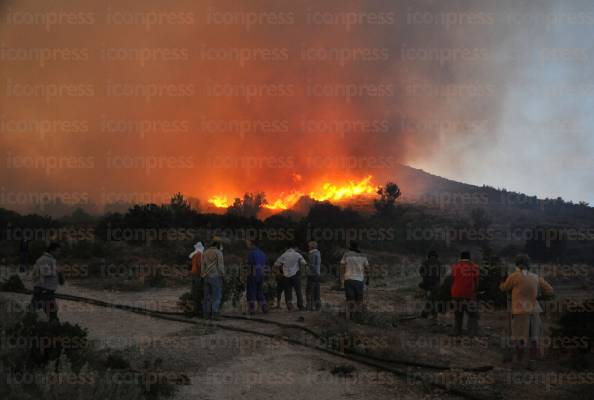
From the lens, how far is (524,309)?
973cm

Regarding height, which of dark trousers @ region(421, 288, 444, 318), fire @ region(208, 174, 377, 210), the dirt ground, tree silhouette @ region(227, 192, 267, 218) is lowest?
the dirt ground

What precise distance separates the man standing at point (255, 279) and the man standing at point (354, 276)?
256 cm

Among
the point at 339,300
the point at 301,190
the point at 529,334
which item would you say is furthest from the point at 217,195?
the point at 529,334

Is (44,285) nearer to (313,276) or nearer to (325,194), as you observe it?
(313,276)

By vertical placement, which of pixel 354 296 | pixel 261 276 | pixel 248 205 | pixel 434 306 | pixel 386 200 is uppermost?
pixel 386 200

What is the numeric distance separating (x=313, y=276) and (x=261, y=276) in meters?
1.49

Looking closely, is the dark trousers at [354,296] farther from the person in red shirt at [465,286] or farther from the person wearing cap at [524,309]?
the person wearing cap at [524,309]

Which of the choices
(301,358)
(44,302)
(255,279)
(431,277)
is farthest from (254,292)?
(44,302)

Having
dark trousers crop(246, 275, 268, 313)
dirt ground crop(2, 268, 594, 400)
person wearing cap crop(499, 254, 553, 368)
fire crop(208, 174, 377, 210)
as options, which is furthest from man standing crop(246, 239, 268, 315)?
fire crop(208, 174, 377, 210)

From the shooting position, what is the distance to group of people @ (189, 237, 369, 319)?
542 inches

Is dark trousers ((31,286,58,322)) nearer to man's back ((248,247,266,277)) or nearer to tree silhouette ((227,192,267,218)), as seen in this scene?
man's back ((248,247,266,277))

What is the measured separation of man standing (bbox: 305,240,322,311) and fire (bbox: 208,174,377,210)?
53.9 metres

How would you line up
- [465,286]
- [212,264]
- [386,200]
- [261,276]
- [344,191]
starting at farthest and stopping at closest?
[344,191], [386,200], [261,276], [212,264], [465,286]

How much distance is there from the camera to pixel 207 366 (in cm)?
961
